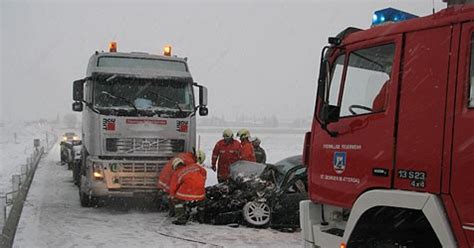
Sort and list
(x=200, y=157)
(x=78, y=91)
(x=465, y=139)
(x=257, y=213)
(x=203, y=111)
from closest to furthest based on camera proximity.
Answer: (x=465, y=139) → (x=257, y=213) → (x=200, y=157) → (x=78, y=91) → (x=203, y=111)

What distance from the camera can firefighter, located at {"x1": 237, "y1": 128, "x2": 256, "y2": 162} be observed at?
12484mm

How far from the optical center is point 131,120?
35.6ft

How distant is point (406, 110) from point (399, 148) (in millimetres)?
310

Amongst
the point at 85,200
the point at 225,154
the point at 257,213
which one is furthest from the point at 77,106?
the point at 257,213

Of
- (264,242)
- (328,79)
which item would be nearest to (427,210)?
(328,79)

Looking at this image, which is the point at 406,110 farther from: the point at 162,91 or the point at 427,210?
the point at 162,91

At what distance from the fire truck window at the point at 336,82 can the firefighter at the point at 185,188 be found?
4851mm

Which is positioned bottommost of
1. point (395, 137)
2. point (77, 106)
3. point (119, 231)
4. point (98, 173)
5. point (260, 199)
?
point (119, 231)

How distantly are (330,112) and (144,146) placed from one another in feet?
22.0

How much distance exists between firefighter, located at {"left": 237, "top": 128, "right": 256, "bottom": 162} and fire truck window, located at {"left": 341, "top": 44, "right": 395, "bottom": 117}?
300 inches

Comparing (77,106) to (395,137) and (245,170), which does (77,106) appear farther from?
(395,137)

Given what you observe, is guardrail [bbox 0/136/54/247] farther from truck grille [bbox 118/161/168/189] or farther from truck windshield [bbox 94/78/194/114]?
truck windshield [bbox 94/78/194/114]

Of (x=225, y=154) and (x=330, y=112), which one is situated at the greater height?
(x=330, y=112)

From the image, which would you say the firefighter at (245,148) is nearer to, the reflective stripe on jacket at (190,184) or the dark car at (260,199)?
the dark car at (260,199)
